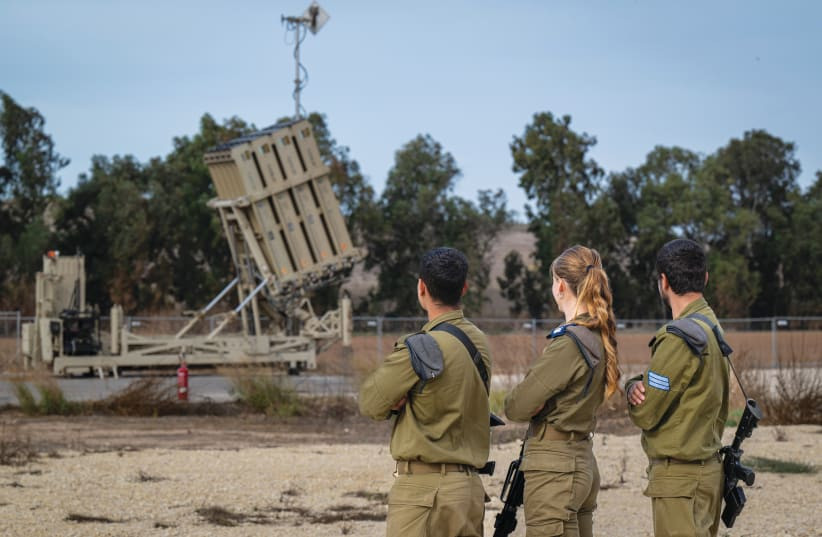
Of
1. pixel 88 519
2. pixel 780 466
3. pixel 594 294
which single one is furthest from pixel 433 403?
pixel 780 466

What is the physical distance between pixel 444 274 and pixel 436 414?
1.93 ft

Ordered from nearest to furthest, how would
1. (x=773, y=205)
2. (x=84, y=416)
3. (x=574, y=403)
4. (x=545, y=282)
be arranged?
(x=574, y=403)
(x=84, y=416)
(x=545, y=282)
(x=773, y=205)

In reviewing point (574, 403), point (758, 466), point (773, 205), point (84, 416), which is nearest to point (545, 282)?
point (773, 205)

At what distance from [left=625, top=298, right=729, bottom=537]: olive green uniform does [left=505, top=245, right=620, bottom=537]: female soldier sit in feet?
0.74

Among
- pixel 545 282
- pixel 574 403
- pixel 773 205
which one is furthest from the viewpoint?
pixel 773 205

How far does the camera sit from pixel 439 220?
142 feet

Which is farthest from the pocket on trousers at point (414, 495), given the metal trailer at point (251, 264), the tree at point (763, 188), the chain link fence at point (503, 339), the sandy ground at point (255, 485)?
the tree at point (763, 188)

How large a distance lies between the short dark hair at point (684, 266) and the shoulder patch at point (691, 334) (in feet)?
0.75

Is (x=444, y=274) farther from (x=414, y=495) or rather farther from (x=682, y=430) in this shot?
(x=682, y=430)

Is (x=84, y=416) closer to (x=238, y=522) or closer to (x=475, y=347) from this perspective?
(x=238, y=522)

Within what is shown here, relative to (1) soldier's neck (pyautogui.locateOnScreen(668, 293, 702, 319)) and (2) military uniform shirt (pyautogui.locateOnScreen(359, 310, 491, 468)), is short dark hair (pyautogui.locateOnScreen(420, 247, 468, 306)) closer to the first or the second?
(2) military uniform shirt (pyautogui.locateOnScreen(359, 310, 491, 468))

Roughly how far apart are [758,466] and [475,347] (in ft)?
23.0

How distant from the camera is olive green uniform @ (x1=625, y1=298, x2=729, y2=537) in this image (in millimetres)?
4691

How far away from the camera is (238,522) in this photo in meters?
8.27
